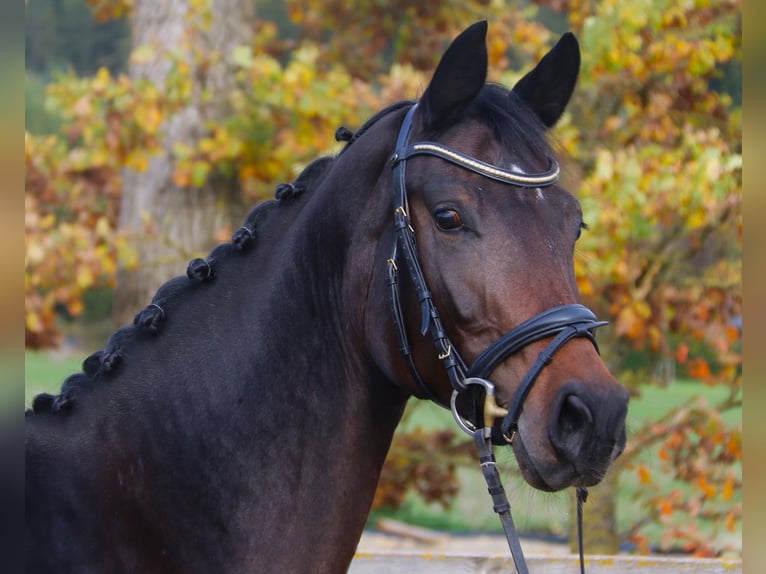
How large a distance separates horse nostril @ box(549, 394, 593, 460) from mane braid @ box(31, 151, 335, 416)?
3.11 ft

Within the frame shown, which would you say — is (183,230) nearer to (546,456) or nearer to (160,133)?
(160,133)

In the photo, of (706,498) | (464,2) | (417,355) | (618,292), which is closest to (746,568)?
(417,355)

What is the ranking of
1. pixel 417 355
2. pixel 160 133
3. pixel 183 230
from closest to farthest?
pixel 417 355 → pixel 160 133 → pixel 183 230

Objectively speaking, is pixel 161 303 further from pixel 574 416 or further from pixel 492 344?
pixel 574 416

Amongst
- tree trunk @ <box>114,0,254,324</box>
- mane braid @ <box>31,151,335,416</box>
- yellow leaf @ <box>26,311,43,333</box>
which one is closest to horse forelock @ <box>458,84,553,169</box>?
mane braid @ <box>31,151,335,416</box>

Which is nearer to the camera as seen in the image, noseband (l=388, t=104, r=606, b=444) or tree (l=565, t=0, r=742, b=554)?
noseband (l=388, t=104, r=606, b=444)

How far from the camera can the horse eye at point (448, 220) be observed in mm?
1949

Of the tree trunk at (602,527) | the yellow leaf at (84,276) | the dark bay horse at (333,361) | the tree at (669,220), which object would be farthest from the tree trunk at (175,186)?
the dark bay horse at (333,361)

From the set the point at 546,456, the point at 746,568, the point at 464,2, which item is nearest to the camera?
the point at 746,568

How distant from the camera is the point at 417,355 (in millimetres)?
1996

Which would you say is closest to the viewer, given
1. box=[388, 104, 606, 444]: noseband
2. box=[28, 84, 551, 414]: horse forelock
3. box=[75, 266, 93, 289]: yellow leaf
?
box=[388, 104, 606, 444]: noseband

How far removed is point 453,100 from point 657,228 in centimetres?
426

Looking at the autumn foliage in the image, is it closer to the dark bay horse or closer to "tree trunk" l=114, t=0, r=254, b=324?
"tree trunk" l=114, t=0, r=254, b=324

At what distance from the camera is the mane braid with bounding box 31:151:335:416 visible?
2094 millimetres
